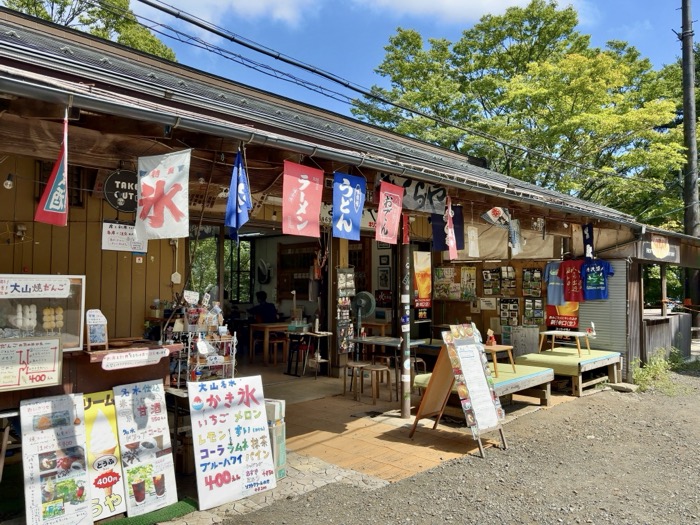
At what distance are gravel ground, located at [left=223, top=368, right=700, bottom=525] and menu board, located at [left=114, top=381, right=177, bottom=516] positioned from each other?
2.04 ft

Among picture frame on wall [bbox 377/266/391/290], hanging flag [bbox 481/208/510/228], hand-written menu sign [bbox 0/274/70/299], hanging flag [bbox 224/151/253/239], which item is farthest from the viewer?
picture frame on wall [bbox 377/266/391/290]

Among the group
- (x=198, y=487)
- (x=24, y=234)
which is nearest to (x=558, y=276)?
(x=198, y=487)

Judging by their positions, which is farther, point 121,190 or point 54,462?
point 121,190

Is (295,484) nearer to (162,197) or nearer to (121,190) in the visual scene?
(162,197)

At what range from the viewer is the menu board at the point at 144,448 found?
389 cm

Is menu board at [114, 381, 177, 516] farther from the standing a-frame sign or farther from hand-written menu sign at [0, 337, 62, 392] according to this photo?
the standing a-frame sign

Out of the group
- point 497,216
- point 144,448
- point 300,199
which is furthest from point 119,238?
point 497,216

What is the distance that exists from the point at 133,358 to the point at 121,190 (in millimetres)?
1503

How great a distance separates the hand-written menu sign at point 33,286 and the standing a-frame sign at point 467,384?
382 centimetres

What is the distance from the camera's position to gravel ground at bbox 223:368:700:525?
4.03 meters

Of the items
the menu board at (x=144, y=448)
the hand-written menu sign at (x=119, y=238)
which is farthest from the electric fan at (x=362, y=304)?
the menu board at (x=144, y=448)

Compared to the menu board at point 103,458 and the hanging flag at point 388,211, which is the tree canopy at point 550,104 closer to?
the hanging flag at point 388,211

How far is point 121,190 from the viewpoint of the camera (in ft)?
15.1

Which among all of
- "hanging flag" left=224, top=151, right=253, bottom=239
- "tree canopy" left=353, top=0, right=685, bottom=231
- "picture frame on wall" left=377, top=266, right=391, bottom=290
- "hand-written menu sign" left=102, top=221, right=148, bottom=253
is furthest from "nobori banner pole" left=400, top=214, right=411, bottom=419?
"tree canopy" left=353, top=0, right=685, bottom=231
